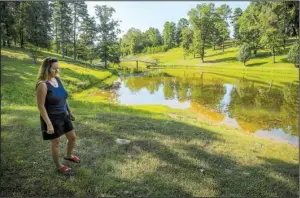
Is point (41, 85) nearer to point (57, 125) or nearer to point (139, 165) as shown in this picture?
point (57, 125)

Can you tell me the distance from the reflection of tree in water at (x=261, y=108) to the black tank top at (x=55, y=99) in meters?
14.4

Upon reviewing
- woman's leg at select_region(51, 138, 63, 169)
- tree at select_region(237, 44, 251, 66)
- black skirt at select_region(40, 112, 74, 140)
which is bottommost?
woman's leg at select_region(51, 138, 63, 169)

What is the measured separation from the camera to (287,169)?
291 inches

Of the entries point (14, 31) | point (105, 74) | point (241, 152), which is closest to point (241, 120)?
point (241, 152)

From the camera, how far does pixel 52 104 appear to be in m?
5.39

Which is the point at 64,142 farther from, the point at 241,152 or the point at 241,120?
the point at 241,120

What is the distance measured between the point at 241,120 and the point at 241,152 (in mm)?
11480

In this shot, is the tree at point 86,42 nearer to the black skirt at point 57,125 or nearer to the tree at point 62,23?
the tree at point 62,23

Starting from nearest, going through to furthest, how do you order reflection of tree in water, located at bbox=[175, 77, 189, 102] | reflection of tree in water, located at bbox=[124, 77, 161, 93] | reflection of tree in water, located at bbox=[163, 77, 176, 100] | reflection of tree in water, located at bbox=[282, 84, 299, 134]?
reflection of tree in water, located at bbox=[282, 84, 299, 134] < reflection of tree in water, located at bbox=[175, 77, 189, 102] < reflection of tree in water, located at bbox=[163, 77, 176, 100] < reflection of tree in water, located at bbox=[124, 77, 161, 93]

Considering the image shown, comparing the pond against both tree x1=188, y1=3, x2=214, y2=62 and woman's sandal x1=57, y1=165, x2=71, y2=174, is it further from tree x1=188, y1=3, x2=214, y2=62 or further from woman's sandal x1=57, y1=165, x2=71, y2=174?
woman's sandal x1=57, y1=165, x2=71, y2=174

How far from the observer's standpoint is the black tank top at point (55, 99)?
5.30 meters

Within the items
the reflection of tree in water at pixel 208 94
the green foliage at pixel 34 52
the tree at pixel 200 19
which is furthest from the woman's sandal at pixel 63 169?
the reflection of tree in water at pixel 208 94

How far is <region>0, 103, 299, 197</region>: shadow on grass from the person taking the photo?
5230mm

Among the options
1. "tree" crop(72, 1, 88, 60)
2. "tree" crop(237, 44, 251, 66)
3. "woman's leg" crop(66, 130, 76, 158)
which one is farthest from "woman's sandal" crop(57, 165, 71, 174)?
"tree" crop(237, 44, 251, 66)
